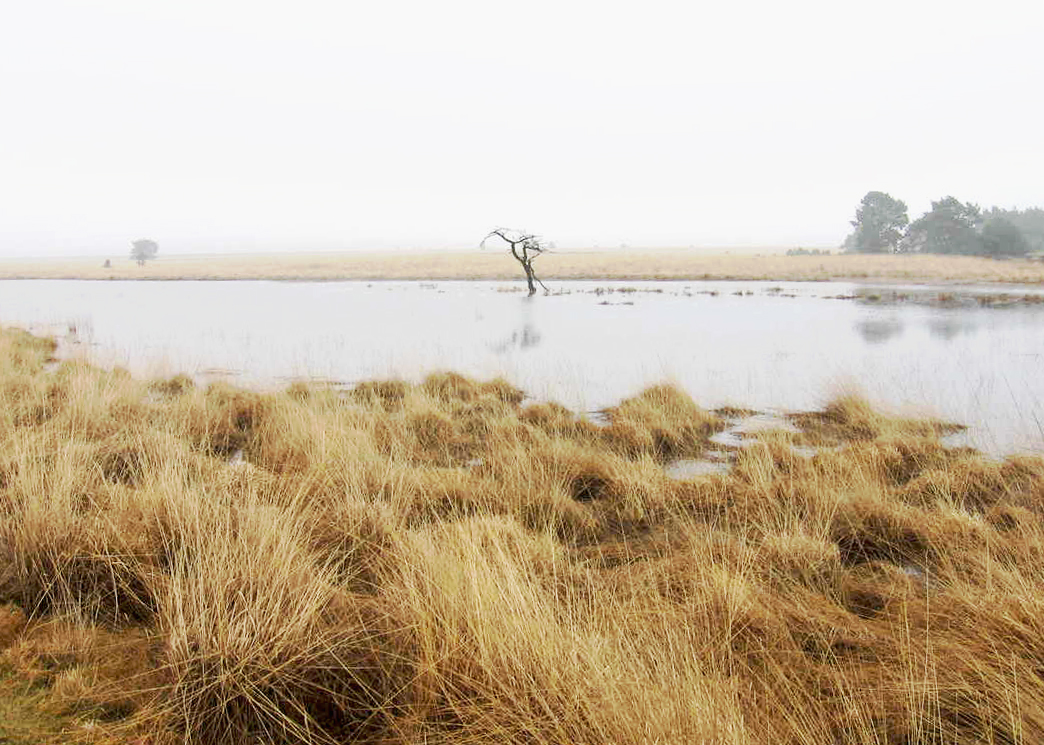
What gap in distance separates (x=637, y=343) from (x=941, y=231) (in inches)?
2417

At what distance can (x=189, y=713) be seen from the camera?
8.08 feet

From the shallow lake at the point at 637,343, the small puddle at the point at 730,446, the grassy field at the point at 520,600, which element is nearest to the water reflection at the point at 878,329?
the shallow lake at the point at 637,343

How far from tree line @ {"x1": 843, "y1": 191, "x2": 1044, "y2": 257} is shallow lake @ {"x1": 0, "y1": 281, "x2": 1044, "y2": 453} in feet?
115

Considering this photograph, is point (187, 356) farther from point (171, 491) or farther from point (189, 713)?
point (189, 713)

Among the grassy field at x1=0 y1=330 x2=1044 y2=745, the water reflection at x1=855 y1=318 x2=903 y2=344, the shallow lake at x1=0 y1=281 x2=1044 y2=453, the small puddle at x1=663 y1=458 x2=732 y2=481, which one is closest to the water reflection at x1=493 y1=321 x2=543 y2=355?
the shallow lake at x1=0 y1=281 x2=1044 y2=453

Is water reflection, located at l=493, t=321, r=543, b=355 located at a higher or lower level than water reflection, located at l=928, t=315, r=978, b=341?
lower

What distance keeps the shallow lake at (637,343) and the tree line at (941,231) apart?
1374 inches

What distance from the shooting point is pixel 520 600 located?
2.62m

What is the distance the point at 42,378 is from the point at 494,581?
31.5ft

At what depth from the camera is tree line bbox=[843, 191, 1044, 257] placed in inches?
2244

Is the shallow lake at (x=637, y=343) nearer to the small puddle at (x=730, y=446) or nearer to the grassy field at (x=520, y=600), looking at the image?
the small puddle at (x=730, y=446)

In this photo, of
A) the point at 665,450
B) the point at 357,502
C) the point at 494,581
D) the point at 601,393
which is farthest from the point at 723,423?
the point at 494,581

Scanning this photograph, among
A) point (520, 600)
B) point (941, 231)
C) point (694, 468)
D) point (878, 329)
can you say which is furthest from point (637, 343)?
point (941, 231)

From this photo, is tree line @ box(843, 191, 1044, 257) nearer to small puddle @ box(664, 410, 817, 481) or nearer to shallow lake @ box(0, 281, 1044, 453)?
shallow lake @ box(0, 281, 1044, 453)
